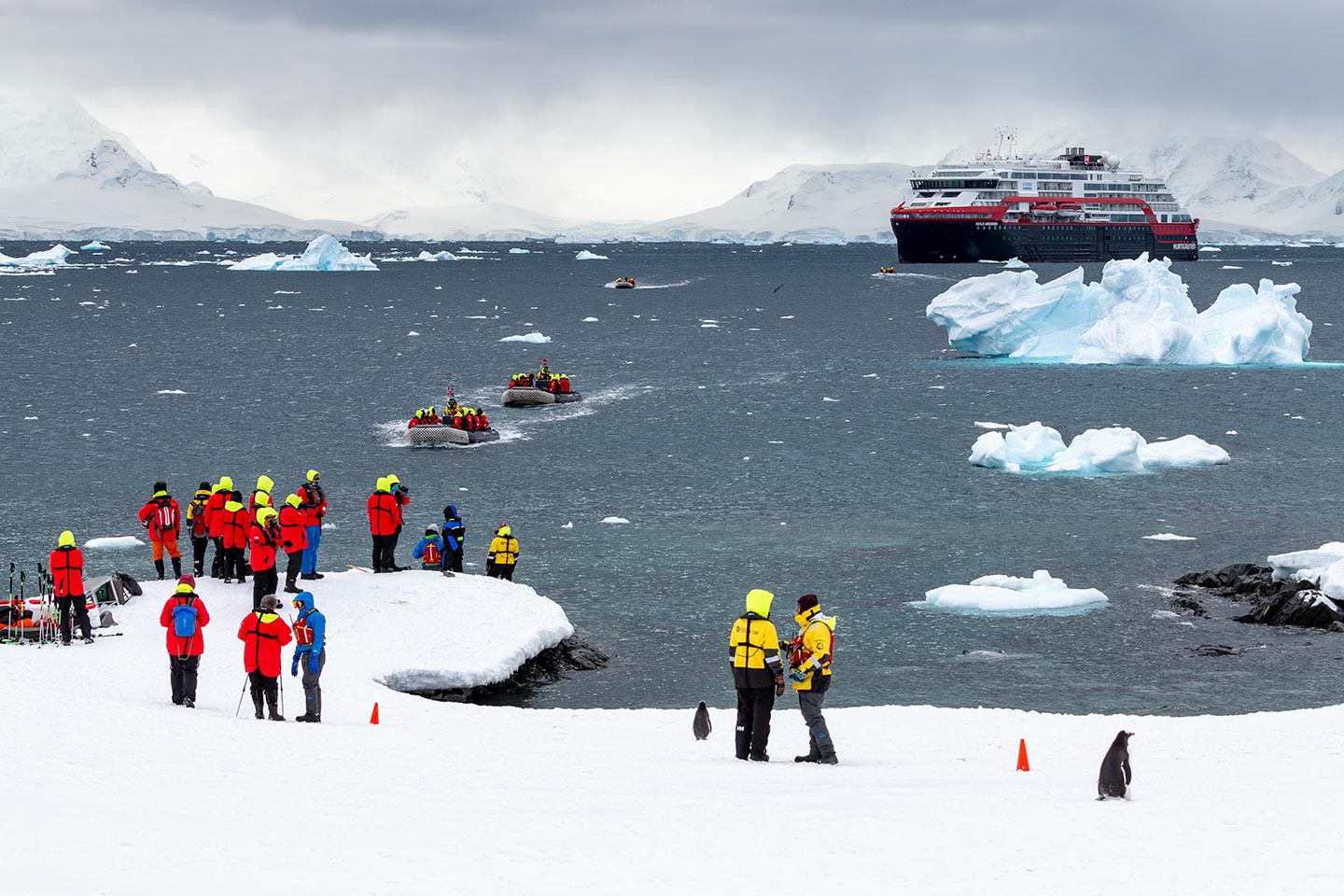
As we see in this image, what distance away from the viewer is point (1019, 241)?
6540 inches

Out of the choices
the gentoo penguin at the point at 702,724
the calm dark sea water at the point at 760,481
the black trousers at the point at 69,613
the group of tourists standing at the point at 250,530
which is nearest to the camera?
the gentoo penguin at the point at 702,724

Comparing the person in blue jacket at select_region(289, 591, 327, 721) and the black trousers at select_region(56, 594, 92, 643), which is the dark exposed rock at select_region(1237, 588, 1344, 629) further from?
the black trousers at select_region(56, 594, 92, 643)

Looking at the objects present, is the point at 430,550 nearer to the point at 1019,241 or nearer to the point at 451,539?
the point at 451,539

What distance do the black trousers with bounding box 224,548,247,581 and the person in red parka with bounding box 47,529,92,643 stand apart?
3094 millimetres

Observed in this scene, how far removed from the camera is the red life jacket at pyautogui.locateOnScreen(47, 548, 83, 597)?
63.2 ft

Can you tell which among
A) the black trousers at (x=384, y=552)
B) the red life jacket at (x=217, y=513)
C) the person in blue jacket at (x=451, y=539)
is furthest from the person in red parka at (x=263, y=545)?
the person in blue jacket at (x=451, y=539)

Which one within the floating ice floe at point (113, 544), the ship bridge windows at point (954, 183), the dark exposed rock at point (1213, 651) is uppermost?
the ship bridge windows at point (954, 183)

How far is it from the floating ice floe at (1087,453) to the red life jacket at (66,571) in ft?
90.6

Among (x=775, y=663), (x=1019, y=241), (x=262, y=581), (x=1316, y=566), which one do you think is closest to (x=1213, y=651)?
(x=1316, y=566)

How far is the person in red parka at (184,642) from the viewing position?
16.9m

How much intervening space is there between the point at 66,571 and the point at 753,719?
945 cm

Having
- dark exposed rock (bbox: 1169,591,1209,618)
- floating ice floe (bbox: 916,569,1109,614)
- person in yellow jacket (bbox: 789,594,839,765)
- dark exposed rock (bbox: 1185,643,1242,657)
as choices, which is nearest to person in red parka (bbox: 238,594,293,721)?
person in yellow jacket (bbox: 789,594,839,765)

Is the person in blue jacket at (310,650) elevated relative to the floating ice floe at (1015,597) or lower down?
elevated

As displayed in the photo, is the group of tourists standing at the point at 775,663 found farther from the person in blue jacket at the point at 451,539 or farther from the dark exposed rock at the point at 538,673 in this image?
the person in blue jacket at the point at 451,539
